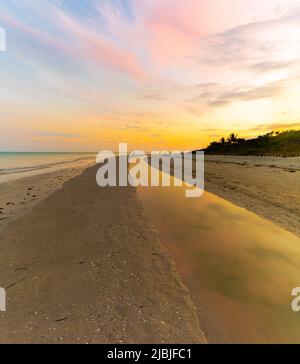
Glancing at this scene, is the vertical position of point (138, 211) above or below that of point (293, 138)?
below

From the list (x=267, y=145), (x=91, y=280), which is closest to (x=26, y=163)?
(x=91, y=280)

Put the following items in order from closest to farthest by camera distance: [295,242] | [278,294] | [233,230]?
[278,294] < [295,242] < [233,230]

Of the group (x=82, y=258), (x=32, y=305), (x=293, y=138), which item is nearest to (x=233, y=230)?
(x=82, y=258)

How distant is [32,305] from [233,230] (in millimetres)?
7413

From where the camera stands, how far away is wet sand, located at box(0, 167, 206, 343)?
12.5 ft

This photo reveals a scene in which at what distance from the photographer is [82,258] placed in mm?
6359

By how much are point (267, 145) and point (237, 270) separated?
3586 inches

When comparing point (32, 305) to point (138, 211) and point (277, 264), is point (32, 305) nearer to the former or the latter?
point (277, 264)

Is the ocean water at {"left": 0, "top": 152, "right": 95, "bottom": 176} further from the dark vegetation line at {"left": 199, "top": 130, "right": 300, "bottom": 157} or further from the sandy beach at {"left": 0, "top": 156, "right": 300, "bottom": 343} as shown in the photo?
the dark vegetation line at {"left": 199, "top": 130, "right": 300, "bottom": 157}

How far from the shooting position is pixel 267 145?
84.9m

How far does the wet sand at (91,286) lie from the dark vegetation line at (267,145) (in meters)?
53.6

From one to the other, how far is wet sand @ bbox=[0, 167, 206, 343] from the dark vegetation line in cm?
5362

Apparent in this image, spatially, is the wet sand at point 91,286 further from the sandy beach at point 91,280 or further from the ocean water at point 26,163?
the ocean water at point 26,163

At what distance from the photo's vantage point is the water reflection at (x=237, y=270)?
404 cm
